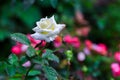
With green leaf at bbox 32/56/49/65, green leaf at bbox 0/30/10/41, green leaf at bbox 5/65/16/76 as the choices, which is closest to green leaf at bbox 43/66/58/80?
green leaf at bbox 32/56/49/65

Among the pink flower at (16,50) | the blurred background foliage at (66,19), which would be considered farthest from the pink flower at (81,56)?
the blurred background foliage at (66,19)

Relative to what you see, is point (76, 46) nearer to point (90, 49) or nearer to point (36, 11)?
point (90, 49)

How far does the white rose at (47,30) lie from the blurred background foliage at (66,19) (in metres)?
1.40

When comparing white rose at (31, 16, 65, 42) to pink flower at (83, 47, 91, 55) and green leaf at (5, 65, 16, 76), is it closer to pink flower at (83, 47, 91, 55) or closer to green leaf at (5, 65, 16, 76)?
green leaf at (5, 65, 16, 76)

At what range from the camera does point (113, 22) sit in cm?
404

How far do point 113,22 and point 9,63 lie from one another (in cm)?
219

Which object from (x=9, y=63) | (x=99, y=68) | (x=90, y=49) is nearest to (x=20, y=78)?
(x=9, y=63)

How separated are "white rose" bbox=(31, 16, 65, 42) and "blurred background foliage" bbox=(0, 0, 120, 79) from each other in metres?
1.40

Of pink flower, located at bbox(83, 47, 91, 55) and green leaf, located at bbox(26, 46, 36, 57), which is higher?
green leaf, located at bbox(26, 46, 36, 57)

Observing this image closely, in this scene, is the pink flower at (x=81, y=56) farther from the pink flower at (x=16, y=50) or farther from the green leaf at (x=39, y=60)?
the green leaf at (x=39, y=60)

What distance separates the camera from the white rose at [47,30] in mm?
1886

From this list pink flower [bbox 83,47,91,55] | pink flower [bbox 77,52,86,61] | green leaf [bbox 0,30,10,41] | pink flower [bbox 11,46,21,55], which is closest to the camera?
pink flower [bbox 11,46,21,55]

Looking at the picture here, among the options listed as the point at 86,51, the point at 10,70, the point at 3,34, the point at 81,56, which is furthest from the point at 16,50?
the point at 3,34

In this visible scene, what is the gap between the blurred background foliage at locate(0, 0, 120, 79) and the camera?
3.62 m
